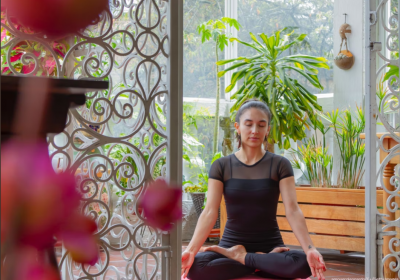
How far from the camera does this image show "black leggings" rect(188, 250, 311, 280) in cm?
232

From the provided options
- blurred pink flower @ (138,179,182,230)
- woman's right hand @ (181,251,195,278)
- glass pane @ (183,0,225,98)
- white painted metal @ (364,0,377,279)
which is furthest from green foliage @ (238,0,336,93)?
blurred pink flower @ (138,179,182,230)

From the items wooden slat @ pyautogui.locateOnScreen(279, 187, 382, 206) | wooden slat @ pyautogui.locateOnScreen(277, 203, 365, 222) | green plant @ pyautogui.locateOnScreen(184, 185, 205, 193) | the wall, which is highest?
the wall

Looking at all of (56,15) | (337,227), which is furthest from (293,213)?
(56,15)

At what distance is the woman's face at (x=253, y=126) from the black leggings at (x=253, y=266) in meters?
0.64

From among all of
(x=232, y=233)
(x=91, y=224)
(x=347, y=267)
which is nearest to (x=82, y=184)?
(x=91, y=224)

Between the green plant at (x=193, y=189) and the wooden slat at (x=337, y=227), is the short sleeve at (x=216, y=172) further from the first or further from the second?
the green plant at (x=193, y=189)

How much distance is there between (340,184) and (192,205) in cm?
145

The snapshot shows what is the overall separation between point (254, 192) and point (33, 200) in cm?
170

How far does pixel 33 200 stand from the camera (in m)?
0.96

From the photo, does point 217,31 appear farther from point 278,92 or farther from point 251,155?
point 251,155

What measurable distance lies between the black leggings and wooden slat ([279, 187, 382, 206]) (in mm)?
1213

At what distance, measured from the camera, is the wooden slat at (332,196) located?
3.40m

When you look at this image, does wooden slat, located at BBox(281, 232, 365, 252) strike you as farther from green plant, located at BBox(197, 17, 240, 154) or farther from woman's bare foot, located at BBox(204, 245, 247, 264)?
green plant, located at BBox(197, 17, 240, 154)

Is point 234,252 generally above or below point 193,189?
below
